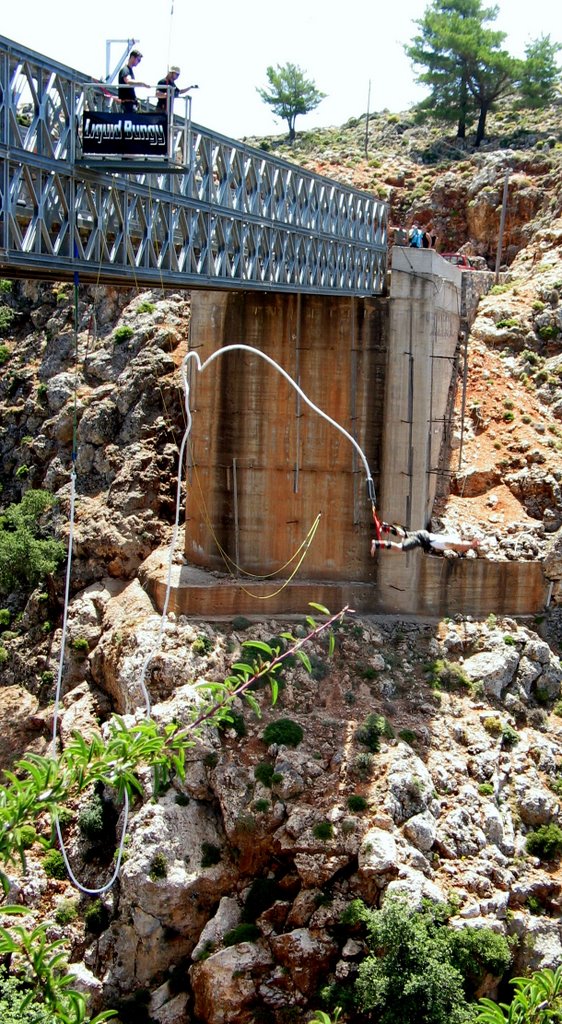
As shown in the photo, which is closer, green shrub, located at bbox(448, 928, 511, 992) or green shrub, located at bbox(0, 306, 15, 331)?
green shrub, located at bbox(448, 928, 511, 992)

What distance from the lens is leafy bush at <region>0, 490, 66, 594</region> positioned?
1572 inches

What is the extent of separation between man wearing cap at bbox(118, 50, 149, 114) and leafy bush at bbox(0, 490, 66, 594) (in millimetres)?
19583

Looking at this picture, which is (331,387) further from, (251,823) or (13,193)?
(13,193)

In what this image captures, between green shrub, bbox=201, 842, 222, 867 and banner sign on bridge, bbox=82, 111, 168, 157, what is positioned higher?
banner sign on bridge, bbox=82, 111, 168, 157

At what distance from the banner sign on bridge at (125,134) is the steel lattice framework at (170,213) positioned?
0.86ft

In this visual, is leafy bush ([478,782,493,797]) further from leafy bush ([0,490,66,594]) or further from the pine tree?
the pine tree

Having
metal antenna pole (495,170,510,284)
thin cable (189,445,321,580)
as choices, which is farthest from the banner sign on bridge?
metal antenna pole (495,170,510,284)

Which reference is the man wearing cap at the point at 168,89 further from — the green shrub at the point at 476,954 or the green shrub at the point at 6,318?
the green shrub at the point at 6,318

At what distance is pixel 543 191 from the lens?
55875 millimetres

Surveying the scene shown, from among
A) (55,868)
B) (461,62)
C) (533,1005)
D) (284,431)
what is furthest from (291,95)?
(533,1005)

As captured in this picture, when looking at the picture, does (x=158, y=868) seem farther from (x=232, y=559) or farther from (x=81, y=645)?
(x=232, y=559)

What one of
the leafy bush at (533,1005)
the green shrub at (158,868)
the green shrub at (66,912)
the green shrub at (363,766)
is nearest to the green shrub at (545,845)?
the green shrub at (363,766)

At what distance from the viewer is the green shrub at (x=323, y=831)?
96.4ft

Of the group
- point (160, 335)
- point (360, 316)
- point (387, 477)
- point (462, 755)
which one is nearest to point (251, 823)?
point (462, 755)
